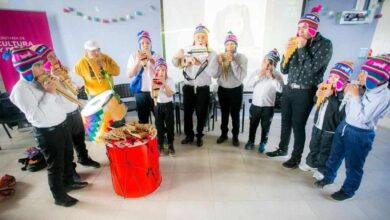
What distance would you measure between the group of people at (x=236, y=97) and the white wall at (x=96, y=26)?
43.6 inches

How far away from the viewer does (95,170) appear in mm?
2494

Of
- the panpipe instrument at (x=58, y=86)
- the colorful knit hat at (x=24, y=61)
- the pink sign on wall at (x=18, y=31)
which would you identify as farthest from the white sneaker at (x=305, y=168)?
the pink sign on wall at (x=18, y=31)

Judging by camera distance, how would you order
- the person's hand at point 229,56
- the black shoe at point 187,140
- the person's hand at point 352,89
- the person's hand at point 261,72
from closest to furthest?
the person's hand at point 352,89 < the person's hand at point 261,72 < the person's hand at point 229,56 < the black shoe at point 187,140

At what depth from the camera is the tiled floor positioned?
1853 millimetres

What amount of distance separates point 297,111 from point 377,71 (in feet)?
2.54

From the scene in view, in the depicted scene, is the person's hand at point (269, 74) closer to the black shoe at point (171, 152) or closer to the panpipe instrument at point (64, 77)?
the black shoe at point (171, 152)

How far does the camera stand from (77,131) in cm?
227

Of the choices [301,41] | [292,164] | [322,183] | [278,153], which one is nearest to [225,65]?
[301,41]

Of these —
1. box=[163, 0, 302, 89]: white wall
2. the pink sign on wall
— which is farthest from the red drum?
the pink sign on wall

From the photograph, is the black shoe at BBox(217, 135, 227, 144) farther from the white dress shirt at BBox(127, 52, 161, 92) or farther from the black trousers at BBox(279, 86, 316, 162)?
the white dress shirt at BBox(127, 52, 161, 92)

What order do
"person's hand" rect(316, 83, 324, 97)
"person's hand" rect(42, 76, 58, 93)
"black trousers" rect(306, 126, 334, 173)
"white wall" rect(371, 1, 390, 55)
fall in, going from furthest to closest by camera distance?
1. "white wall" rect(371, 1, 390, 55)
2. "black trousers" rect(306, 126, 334, 173)
3. "person's hand" rect(316, 83, 324, 97)
4. "person's hand" rect(42, 76, 58, 93)

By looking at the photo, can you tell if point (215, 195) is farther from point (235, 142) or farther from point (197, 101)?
point (197, 101)

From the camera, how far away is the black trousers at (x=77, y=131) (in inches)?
84.7

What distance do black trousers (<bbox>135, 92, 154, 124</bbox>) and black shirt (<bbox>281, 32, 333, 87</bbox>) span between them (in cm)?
173
